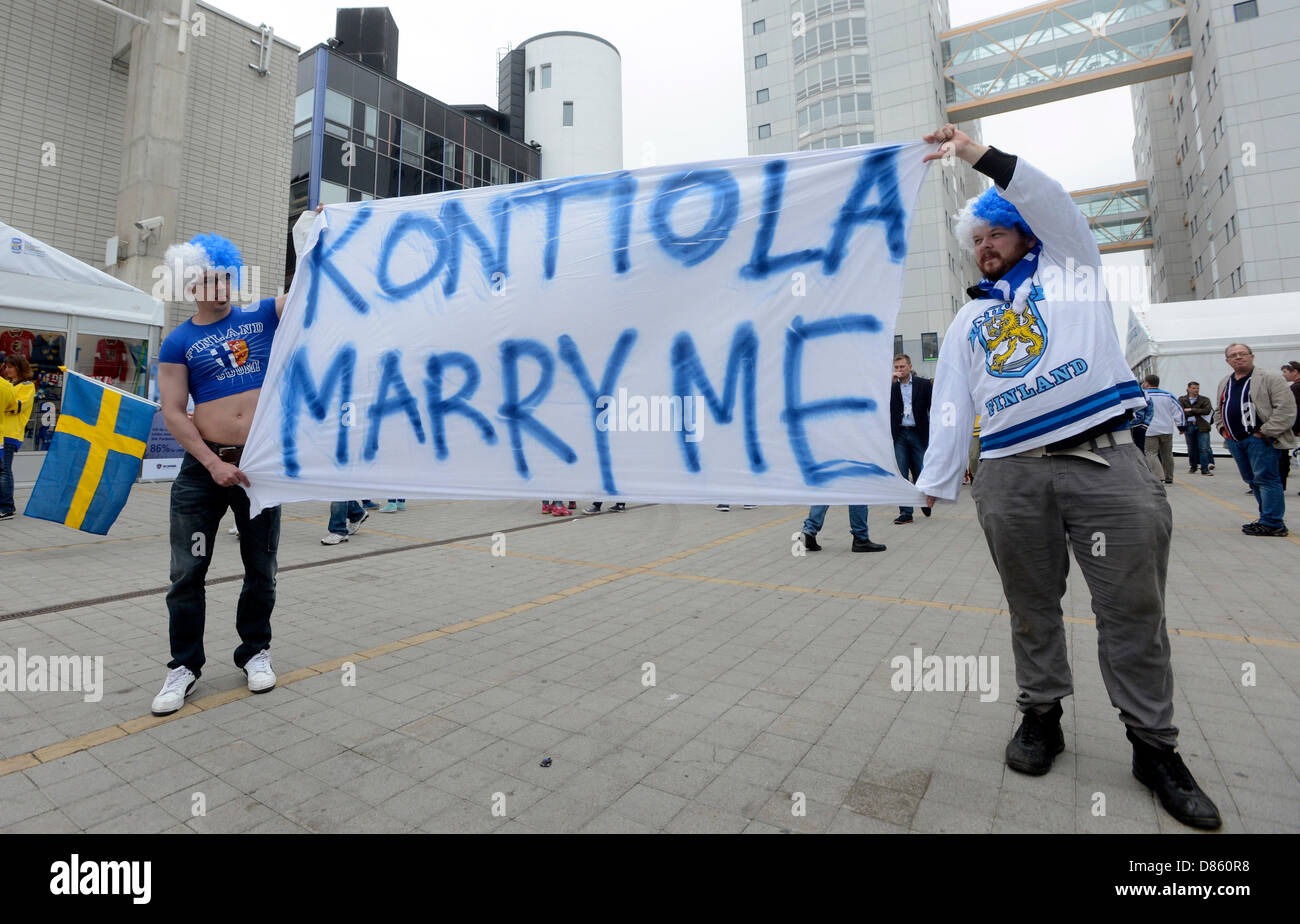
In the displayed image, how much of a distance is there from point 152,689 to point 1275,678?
537 centimetres

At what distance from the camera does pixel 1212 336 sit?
16734mm

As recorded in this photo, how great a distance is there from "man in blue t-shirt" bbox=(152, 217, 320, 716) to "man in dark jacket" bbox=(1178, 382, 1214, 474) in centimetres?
1742

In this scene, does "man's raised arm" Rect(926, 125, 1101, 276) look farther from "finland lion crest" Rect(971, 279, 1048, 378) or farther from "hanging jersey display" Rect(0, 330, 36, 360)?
"hanging jersey display" Rect(0, 330, 36, 360)

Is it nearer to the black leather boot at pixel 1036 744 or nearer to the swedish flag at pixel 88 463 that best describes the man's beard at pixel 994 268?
the black leather boot at pixel 1036 744

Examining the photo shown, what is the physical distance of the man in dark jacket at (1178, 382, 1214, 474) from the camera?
14412 millimetres

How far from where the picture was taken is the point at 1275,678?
324 cm

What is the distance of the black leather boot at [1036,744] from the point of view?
241 cm

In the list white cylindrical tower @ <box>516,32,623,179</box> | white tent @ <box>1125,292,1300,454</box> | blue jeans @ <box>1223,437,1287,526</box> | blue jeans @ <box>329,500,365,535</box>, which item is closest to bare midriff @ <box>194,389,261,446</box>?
blue jeans @ <box>329,500,365,535</box>

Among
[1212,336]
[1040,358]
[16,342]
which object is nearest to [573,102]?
[1212,336]

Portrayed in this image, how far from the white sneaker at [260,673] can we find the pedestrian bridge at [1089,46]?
41.5m

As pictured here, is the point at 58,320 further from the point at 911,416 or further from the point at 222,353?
the point at 911,416

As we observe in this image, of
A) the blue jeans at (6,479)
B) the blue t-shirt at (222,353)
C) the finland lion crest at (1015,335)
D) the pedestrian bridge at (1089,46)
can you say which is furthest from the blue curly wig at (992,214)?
the pedestrian bridge at (1089,46)

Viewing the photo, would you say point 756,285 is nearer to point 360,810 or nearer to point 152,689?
point 360,810

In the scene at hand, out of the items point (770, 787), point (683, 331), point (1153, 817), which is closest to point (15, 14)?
point (683, 331)
